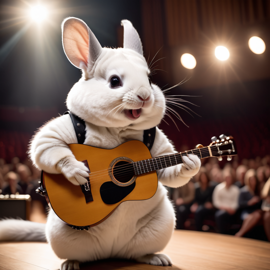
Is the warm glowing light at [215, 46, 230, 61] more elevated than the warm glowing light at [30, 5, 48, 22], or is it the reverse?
the warm glowing light at [30, 5, 48, 22]

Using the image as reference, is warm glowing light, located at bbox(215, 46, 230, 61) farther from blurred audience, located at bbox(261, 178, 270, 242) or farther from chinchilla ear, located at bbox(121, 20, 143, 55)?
chinchilla ear, located at bbox(121, 20, 143, 55)

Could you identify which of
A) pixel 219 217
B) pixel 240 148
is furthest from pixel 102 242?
pixel 240 148

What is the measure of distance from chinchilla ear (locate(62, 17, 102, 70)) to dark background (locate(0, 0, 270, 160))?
2990 mm

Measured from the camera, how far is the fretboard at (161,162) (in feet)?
4.25

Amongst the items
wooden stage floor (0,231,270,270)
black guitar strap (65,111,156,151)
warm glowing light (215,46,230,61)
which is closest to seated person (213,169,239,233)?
wooden stage floor (0,231,270,270)

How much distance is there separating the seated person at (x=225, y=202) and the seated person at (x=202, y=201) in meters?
0.09

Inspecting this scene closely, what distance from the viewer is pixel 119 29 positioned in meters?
5.07

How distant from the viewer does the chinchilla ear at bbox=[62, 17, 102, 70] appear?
1.34 meters

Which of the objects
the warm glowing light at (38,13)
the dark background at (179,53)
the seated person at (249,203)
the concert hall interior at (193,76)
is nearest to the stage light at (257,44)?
the concert hall interior at (193,76)

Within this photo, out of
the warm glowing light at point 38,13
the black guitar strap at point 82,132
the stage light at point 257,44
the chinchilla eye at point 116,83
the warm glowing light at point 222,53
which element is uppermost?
the warm glowing light at point 38,13

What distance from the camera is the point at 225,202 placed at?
10.1ft

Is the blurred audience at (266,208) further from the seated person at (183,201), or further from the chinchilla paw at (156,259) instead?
the chinchilla paw at (156,259)

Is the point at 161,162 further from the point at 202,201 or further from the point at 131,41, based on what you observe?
the point at 202,201

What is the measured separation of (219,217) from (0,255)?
2.13m
